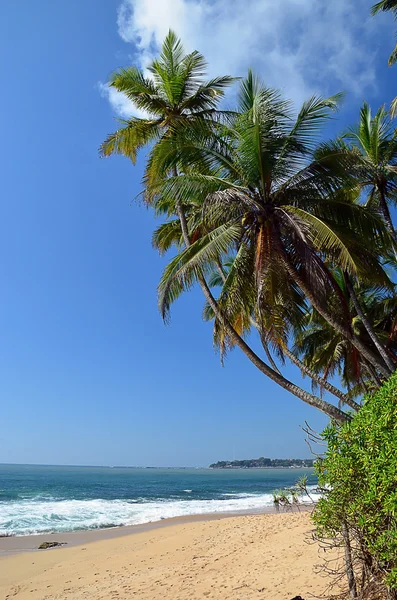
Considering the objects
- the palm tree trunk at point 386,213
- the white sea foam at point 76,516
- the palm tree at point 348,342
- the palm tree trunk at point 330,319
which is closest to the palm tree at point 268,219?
the palm tree trunk at point 330,319

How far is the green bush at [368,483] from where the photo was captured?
3.30 metres

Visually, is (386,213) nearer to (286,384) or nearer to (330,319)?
(330,319)

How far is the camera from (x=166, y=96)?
10.1 m

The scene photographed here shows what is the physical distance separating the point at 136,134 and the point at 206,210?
376cm

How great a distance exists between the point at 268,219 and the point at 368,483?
5.13 metres

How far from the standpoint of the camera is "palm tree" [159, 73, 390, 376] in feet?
24.8

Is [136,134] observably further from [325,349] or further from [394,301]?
[325,349]

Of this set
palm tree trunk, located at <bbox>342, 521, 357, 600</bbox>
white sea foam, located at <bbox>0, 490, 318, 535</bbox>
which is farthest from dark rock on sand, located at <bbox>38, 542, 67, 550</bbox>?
palm tree trunk, located at <bbox>342, 521, 357, 600</bbox>

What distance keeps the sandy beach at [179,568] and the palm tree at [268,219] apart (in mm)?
3806

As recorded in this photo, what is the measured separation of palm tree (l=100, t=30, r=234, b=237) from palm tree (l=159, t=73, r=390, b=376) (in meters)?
1.68

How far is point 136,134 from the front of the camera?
10461mm

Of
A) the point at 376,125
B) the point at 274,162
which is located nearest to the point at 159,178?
the point at 274,162

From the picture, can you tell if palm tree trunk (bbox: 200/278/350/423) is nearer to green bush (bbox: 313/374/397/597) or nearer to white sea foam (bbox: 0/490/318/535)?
green bush (bbox: 313/374/397/597)

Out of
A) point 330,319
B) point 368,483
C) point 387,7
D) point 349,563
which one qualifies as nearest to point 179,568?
point 330,319
